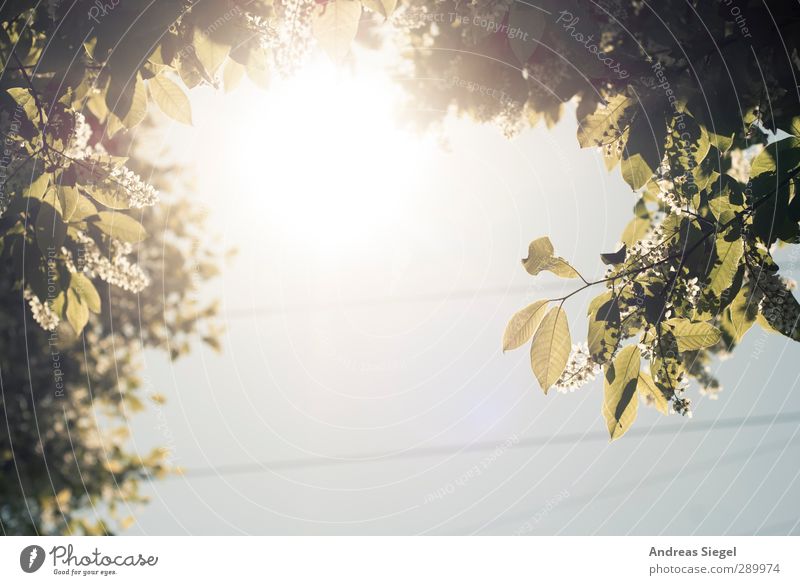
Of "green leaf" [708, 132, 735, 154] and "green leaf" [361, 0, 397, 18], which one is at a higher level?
"green leaf" [361, 0, 397, 18]

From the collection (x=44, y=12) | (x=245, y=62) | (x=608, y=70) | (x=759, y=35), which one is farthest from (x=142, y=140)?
(x=759, y=35)

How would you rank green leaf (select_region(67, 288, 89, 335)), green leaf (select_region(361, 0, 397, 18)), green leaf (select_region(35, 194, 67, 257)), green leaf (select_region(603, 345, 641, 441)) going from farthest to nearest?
green leaf (select_region(67, 288, 89, 335))
green leaf (select_region(35, 194, 67, 257))
green leaf (select_region(361, 0, 397, 18))
green leaf (select_region(603, 345, 641, 441))

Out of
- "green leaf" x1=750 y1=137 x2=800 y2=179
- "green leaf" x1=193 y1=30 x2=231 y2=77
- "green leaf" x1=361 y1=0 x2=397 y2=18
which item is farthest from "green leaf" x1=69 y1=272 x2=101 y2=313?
"green leaf" x1=750 y1=137 x2=800 y2=179

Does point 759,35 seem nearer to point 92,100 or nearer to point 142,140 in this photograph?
point 92,100

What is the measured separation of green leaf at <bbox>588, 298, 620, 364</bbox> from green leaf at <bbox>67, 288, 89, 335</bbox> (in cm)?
139

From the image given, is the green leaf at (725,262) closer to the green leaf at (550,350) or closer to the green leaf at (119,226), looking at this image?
the green leaf at (550,350)

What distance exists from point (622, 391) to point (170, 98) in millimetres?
1431

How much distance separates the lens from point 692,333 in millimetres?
1383

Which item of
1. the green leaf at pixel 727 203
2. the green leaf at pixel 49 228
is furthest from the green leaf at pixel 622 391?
Result: the green leaf at pixel 49 228

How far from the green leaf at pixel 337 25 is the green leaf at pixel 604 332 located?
37.1 inches

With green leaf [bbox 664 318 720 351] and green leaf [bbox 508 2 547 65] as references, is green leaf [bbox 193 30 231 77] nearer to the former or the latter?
green leaf [bbox 508 2 547 65]

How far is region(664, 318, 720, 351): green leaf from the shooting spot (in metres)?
1.37

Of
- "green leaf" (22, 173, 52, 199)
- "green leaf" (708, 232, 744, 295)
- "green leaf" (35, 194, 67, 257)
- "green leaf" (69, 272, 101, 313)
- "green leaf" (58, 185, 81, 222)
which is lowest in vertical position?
"green leaf" (708, 232, 744, 295)

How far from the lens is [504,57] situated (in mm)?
1782
